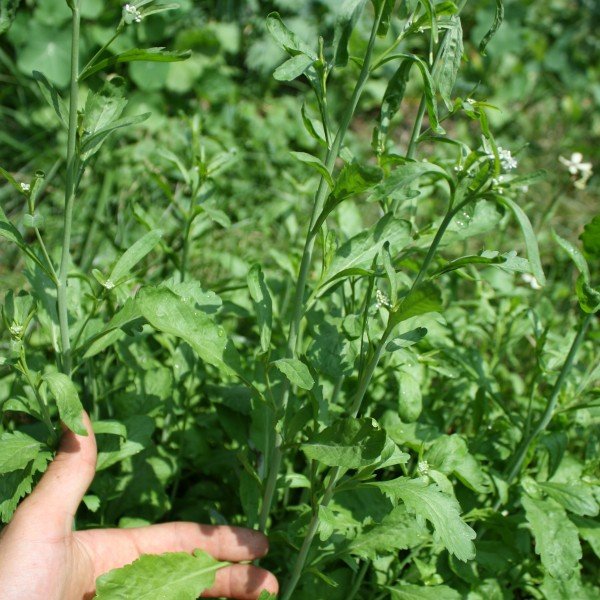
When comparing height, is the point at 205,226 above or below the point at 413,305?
below

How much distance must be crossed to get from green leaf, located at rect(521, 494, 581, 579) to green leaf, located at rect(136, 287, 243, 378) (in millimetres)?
943

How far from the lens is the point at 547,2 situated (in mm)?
5984

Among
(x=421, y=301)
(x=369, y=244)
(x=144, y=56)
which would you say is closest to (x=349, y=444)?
(x=421, y=301)

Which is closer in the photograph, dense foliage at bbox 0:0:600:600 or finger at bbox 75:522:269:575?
dense foliage at bbox 0:0:600:600

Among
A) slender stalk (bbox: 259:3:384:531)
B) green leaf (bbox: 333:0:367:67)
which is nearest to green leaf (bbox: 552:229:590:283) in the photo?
slender stalk (bbox: 259:3:384:531)

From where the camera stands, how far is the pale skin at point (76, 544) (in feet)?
5.34

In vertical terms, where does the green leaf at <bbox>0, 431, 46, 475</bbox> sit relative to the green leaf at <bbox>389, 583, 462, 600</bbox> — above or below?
above

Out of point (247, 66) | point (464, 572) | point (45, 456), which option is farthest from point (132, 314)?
point (247, 66)

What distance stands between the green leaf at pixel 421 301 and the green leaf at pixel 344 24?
1.78 ft

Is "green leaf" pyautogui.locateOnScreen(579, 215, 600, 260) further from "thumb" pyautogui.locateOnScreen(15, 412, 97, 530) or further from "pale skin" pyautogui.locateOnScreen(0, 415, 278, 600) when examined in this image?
"thumb" pyautogui.locateOnScreen(15, 412, 97, 530)

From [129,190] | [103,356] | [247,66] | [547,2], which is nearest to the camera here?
[103,356]

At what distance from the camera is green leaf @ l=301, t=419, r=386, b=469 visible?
1550mm

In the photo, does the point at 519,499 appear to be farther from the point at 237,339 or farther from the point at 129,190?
the point at 129,190

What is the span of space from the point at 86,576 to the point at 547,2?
5.93 metres
